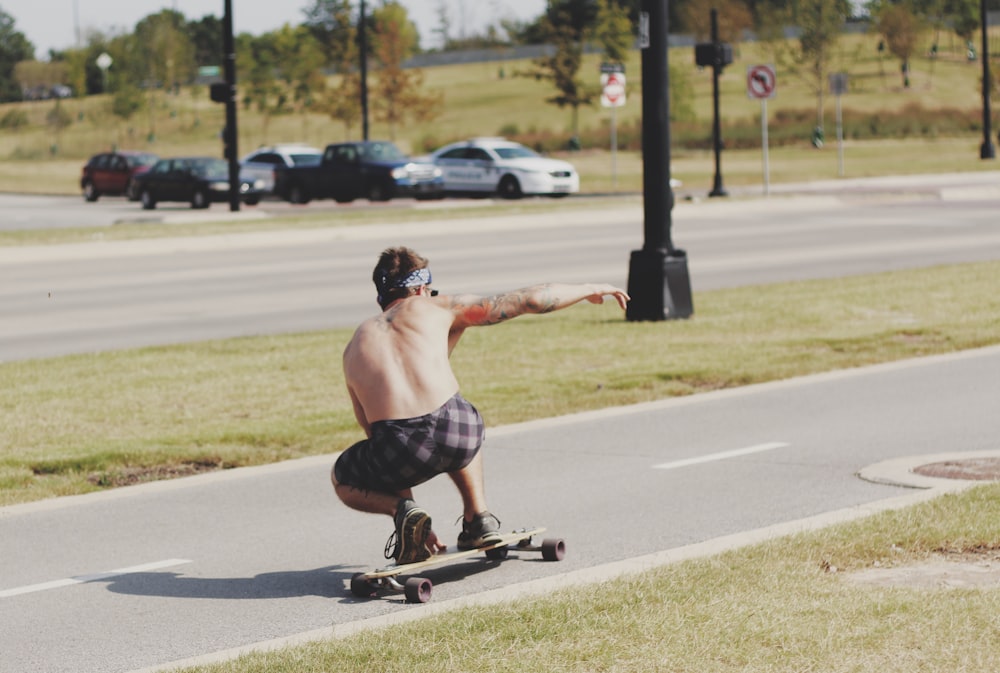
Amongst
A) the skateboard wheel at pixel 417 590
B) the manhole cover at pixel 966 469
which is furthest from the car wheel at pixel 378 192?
the skateboard wheel at pixel 417 590

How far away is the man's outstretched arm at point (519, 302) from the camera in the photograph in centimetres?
677

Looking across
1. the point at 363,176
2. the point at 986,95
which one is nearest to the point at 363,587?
the point at 363,176

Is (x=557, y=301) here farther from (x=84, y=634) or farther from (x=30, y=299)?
(x=30, y=299)

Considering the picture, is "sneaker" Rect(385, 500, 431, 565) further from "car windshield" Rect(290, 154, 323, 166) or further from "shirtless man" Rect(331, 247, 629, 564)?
"car windshield" Rect(290, 154, 323, 166)

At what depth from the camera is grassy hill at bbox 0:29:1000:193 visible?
79.6 m

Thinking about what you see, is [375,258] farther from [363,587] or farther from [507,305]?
[363,587]

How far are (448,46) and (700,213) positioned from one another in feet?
489

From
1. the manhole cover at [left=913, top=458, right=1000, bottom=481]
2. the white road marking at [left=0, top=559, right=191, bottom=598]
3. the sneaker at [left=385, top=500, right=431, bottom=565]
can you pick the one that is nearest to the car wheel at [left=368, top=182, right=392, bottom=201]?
the manhole cover at [left=913, top=458, right=1000, bottom=481]

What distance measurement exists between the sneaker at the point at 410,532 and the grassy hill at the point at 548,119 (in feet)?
173

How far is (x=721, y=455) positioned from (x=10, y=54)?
17559 centimetres

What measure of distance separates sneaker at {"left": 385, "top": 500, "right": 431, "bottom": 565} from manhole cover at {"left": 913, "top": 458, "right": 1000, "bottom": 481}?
320 cm

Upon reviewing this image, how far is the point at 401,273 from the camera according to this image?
683 centimetres

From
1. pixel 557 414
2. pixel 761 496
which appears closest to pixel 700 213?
pixel 557 414

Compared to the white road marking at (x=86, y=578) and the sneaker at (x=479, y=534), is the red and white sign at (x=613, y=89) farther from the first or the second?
the sneaker at (x=479, y=534)
